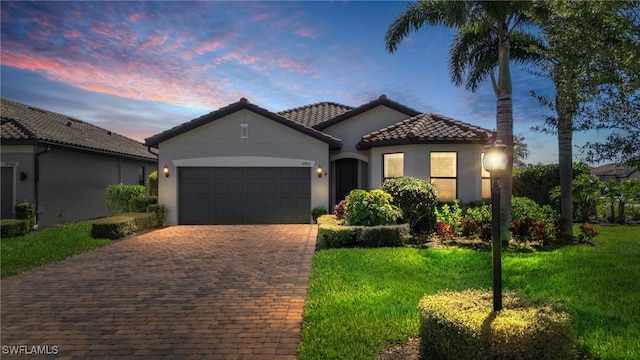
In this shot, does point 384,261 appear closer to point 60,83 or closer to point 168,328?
point 168,328

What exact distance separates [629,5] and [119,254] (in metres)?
12.6

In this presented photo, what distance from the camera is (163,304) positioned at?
6.05m

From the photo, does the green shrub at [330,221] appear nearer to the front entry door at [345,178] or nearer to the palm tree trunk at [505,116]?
the front entry door at [345,178]

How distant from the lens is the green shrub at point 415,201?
40.0 ft

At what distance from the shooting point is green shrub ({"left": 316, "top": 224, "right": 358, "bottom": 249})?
10.5 m

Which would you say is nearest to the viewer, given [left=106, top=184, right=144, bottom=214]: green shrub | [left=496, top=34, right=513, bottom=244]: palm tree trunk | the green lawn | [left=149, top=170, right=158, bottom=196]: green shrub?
the green lawn

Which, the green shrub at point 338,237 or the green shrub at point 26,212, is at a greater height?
the green shrub at point 26,212

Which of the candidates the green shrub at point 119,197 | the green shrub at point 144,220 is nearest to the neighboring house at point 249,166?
the green shrub at point 144,220

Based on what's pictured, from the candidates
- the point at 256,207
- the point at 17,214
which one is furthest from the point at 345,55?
the point at 17,214

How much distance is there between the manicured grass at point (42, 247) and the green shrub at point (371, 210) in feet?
25.9

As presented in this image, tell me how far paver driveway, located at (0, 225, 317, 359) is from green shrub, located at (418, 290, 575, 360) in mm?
1659

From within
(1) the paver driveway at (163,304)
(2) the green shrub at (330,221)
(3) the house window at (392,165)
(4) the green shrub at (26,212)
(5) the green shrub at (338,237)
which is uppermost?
(3) the house window at (392,165)

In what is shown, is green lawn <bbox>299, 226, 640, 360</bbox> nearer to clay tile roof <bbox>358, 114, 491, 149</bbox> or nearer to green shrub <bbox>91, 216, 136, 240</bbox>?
clay tile roof <bbox>358, 114, 491, 149</bbox>

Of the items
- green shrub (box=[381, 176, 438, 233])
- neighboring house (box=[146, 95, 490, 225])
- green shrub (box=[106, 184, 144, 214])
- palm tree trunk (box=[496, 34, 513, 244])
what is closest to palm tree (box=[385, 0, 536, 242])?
palm tree trunk (box=[496, 34, 513, 244])
